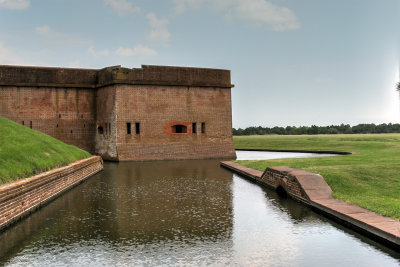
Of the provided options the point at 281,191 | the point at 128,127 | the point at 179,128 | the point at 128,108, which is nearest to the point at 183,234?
the point at 281,191

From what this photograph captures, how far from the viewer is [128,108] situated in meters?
25.5

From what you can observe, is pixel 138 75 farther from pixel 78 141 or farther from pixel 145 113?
pixel 78 141

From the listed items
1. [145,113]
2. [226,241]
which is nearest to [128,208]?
[226,241]

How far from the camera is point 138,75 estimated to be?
1011 inches

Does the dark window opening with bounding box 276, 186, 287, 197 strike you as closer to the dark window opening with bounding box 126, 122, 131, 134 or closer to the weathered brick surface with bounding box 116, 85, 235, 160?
the weathered brick surface with bounding box 116, 85, 235, 160

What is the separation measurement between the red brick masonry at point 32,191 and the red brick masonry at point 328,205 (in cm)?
682

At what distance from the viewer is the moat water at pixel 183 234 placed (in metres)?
5.89

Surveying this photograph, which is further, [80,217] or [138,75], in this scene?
[138,75]

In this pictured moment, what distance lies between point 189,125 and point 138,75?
192 inches

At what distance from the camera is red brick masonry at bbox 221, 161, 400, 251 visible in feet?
21.8

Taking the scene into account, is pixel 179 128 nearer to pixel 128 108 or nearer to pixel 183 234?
pixel 128 108

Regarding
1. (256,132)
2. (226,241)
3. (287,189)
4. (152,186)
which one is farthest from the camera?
(256,132)

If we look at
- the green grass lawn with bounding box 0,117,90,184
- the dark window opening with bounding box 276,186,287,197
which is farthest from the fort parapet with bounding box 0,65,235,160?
the dark window opening with bounding box 276,186,287,197

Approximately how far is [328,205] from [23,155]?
30.1 ft
